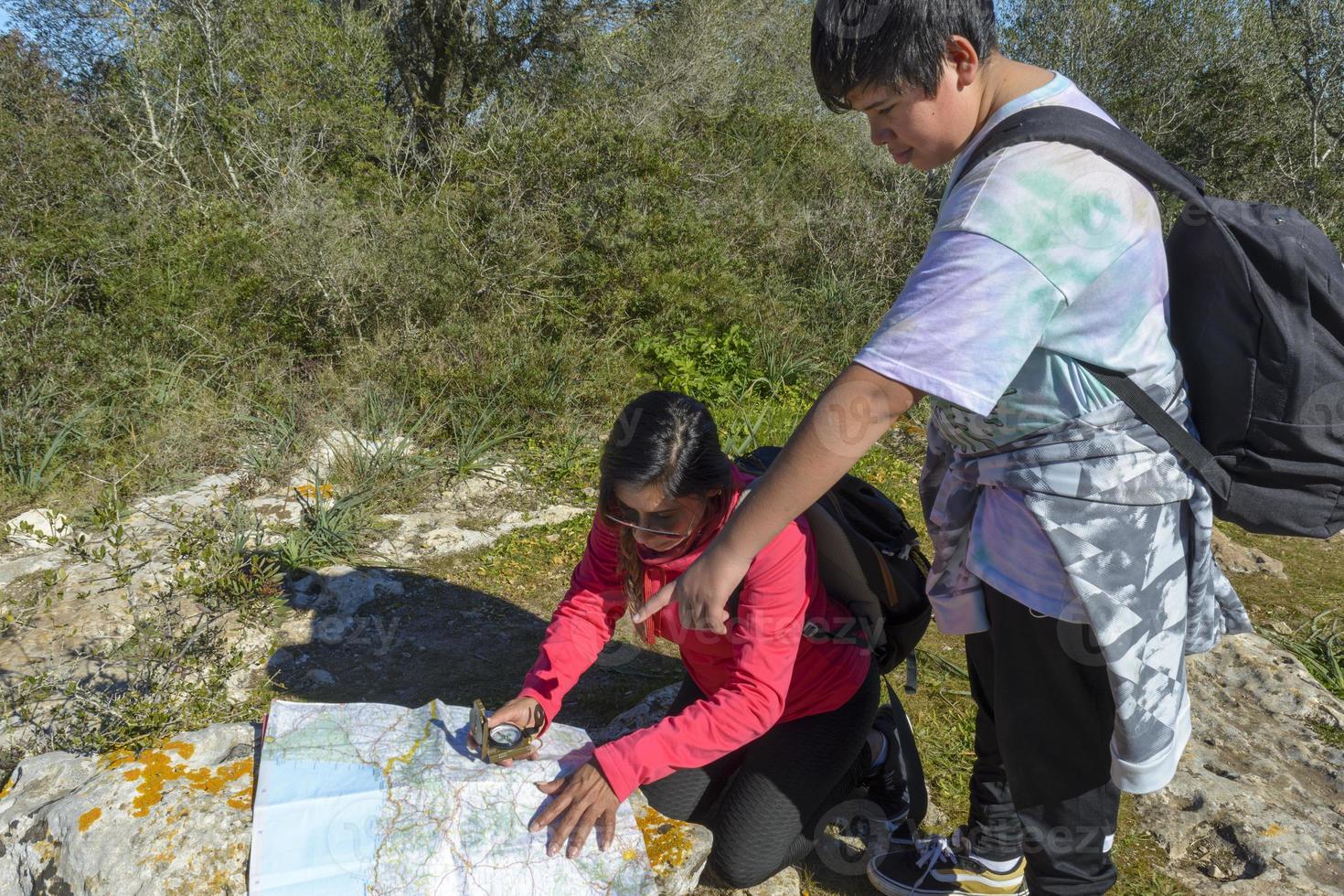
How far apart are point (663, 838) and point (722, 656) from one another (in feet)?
1.58

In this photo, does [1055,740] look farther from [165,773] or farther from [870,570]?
[165,773]

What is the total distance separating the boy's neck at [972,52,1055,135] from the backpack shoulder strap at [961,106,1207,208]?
0.26ft

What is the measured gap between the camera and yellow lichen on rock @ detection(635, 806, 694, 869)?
6.24 ft

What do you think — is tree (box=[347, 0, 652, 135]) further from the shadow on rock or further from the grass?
the shadow on rock

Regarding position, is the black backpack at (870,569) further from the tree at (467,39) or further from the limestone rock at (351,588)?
the tree at (467,39)

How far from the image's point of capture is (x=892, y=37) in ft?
4.44

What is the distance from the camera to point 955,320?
1288mm

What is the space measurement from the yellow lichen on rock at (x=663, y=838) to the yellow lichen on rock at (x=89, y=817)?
1.02 m

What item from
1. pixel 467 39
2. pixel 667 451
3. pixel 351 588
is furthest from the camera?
pixel 467 39

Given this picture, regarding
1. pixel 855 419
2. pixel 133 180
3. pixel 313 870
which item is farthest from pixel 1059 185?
pixel 133 180

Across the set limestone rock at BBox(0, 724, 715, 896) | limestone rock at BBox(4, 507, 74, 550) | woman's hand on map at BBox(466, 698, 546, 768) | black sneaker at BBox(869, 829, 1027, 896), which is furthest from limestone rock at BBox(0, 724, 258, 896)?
limestone rock at BBox(4, 507, 74, 550)

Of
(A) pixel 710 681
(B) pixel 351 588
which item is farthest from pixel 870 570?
Answer: (B) pixel 351 588

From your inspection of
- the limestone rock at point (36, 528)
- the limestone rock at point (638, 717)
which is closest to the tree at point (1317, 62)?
the limestone rock at point (638, 717)

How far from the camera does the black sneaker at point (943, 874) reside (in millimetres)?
2283
